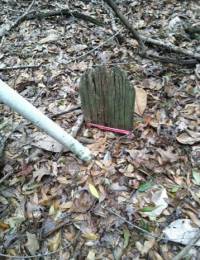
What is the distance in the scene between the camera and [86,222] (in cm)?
241

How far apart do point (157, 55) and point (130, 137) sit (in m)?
1.34

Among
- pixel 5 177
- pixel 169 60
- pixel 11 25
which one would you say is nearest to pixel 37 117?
pixel 5 177

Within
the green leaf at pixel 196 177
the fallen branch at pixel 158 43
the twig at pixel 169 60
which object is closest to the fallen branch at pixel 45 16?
the fallen branch at pixel 158 43

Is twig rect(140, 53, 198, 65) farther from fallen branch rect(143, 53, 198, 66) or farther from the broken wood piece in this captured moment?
the broken wood piece

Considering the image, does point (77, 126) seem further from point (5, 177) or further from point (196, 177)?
point (196, 177)

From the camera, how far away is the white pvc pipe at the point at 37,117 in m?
2.20

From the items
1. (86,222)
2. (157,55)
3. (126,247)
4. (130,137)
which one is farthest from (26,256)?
(157,55)

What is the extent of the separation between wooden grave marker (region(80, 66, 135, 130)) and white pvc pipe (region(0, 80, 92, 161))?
1.22 feet

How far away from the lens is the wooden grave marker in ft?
8.77

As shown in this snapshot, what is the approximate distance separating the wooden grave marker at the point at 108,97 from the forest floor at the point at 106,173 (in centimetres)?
12

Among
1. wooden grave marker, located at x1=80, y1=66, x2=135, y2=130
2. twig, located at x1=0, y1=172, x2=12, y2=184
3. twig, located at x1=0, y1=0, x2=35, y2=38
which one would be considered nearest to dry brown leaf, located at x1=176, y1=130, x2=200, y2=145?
wooden grave marker, located at x1=80, y1=66, x2=135, y2=130

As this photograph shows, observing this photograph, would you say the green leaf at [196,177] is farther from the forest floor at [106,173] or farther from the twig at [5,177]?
the twig at [5,177]

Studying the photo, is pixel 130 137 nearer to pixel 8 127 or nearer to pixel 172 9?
pixel 8 127

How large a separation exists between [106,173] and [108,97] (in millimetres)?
614
